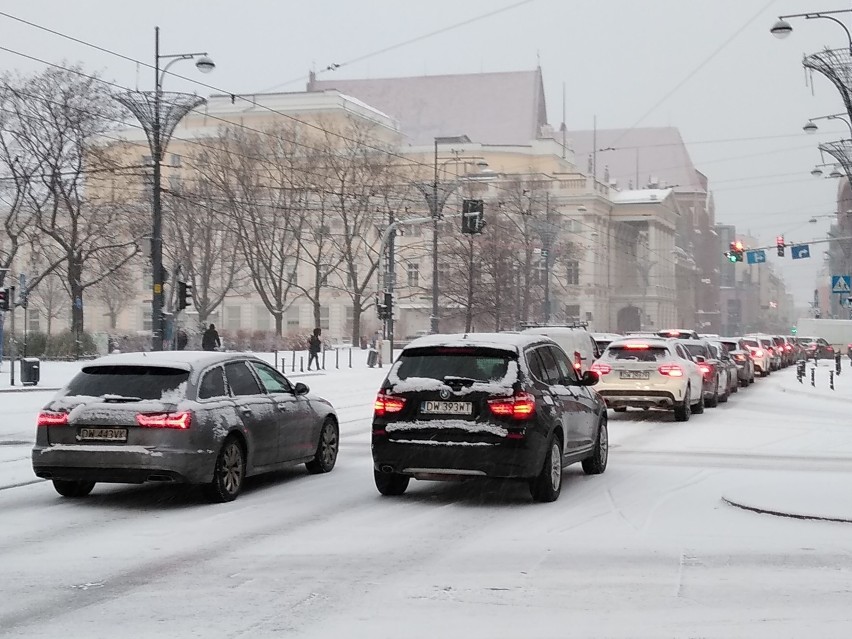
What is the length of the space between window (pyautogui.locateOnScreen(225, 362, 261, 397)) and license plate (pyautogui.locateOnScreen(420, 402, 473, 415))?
79.0 inches

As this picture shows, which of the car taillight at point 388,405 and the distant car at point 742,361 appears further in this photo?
the distant car at point 742,361

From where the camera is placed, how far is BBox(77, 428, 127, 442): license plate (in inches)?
465

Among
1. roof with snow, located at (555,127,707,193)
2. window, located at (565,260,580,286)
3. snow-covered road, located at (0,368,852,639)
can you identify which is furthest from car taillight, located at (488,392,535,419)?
roof with snow, located at (555,127,707,193)

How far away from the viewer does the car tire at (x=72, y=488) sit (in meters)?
12.6

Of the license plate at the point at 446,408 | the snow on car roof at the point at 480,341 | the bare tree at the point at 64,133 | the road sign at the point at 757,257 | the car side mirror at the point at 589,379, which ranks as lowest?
the license plate at the point at 446,408

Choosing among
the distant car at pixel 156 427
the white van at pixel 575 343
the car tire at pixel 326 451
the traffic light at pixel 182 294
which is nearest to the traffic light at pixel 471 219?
the traffic light at pixel 182 294

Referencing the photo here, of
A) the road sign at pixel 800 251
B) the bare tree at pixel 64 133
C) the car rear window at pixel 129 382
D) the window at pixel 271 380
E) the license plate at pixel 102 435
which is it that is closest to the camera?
the license plate at pixel 102 435

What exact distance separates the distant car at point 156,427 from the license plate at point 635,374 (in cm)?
1246

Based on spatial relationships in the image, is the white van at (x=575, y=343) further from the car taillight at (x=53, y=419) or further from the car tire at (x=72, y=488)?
the car taillight at (x=53, y=419)

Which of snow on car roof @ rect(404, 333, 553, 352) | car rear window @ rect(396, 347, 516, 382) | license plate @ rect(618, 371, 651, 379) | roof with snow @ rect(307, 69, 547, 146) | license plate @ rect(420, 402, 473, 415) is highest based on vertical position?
roof with snow @ rect(307, 69, 547, 146)

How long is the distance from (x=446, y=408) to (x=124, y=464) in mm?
2993

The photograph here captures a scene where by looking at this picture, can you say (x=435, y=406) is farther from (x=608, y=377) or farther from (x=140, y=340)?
(x=140, y=340)

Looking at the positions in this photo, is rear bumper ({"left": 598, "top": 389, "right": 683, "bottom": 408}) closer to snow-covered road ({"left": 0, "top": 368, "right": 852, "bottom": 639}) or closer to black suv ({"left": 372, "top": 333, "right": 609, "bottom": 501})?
snow-covered road ({"left": 0, "top": 368, "right": 852, "bottom": 639})

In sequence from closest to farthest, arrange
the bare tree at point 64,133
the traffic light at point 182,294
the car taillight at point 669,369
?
1. the car taillight at point 669,369
2. the traffic light at point 182,294
3. the bare tree at point 64,133
